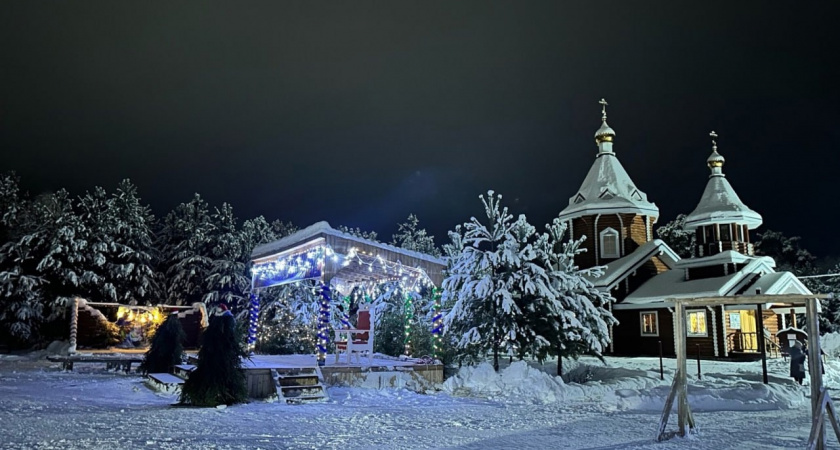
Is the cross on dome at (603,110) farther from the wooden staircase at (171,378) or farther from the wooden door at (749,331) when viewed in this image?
the wooden staircase at (171,378)

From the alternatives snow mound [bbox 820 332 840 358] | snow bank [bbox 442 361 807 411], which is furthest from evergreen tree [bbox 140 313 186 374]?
snow mound [bbox 820 332 840 358]

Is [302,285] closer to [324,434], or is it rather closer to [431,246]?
[431,246]

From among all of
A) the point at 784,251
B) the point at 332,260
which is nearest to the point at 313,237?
the point at 332,260

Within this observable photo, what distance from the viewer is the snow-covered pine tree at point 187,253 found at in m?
35.0

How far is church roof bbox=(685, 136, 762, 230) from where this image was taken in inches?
1128

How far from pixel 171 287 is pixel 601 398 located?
27819mm

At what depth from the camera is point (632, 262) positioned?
29469 mm

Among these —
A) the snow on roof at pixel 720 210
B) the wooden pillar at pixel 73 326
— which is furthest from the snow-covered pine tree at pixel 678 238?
the wooden pillar at pixel 73 326

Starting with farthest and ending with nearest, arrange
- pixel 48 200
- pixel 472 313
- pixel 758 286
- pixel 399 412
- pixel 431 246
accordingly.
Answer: pixel 431 246, pixel 48 200, pixel 758 286, pixel 472 313, pixel 399 412

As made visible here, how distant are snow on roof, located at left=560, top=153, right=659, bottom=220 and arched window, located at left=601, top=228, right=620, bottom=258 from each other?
1077 mm

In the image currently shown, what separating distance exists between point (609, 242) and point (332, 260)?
71.2 ft

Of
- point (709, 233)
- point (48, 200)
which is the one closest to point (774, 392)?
point (709, 233)

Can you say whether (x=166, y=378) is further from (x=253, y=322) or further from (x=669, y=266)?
(x=669, y=266)

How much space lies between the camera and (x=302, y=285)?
119 feet
